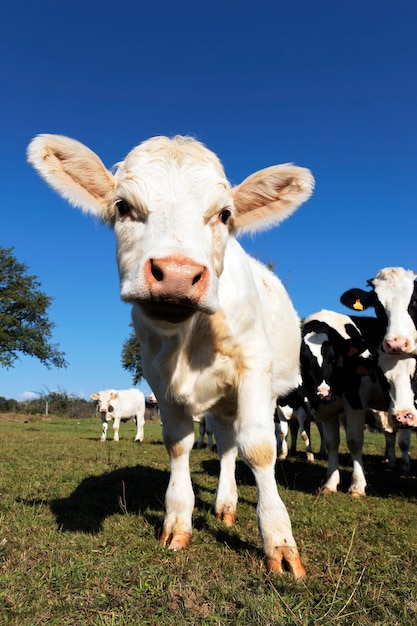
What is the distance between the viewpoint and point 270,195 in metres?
3.88

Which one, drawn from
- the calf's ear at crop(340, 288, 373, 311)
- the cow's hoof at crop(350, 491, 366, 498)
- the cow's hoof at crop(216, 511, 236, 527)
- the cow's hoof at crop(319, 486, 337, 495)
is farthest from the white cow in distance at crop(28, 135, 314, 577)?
the calf's ear at crop(340, 288, 373, 311)

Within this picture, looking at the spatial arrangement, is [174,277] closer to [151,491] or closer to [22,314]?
[151,491]

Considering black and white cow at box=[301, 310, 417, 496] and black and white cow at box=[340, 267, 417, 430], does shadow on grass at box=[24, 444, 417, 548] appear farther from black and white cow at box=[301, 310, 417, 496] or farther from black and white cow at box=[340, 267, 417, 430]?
black and white cow at box=[340, 267, 417, 430]

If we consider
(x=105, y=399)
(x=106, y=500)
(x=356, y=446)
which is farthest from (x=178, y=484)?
(x=105, y=399)

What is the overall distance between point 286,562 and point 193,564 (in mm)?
608

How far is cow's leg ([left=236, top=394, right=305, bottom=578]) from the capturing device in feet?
10.9

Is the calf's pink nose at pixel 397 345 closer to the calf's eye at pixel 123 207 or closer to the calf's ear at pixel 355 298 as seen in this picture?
the calf's ear at pixel 355 298

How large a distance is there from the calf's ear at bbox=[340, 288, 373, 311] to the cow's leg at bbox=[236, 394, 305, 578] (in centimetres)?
427

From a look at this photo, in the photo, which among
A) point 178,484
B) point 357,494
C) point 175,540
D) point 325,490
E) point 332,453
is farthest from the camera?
point 332,453

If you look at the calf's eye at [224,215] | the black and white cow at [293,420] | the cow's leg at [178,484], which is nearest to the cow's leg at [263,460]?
the cow's leg at [178,484]

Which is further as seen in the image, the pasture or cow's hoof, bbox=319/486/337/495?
cow's hoof, bbox=319/486/337/495

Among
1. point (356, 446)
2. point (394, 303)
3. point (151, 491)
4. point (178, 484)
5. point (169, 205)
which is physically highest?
point (394, 303)

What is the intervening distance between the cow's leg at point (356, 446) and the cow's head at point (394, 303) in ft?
5.19

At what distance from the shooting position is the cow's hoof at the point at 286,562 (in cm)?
314
